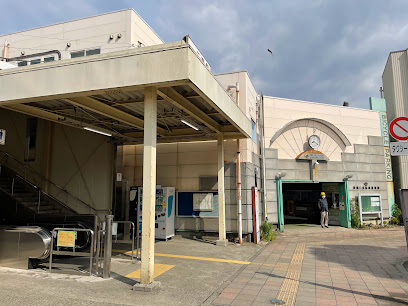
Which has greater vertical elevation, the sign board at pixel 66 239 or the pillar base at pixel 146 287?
the sign board at pixel 66 239

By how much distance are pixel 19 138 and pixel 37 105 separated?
625 centimetres

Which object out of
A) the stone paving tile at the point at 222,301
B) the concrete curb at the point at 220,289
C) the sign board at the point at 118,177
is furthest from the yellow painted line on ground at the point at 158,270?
the sign board at the point at 118,177

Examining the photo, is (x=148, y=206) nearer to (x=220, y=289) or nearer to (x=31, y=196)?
(x=220, y=289)

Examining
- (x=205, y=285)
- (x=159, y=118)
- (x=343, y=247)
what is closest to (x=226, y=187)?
(x=159, y=118)

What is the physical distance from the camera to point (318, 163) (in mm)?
15102

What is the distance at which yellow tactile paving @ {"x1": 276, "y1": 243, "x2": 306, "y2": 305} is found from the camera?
16.8 feet

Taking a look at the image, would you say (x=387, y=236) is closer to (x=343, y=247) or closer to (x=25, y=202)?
(x=343, y=247)

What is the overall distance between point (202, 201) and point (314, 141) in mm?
7262

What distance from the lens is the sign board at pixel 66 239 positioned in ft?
22.3

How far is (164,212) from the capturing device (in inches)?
432

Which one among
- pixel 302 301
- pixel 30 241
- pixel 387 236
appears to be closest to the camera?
pixel 302 301

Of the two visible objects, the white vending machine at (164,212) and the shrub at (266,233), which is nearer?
the white vending machine at (164,212)

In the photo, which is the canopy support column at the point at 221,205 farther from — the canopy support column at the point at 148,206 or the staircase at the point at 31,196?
the staircase at the point at 31,196

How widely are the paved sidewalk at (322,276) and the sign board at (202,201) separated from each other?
2685mm
